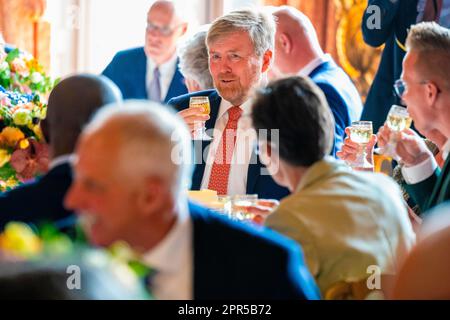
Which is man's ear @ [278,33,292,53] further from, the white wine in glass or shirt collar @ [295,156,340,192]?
shirt collar @ [295,156,340,192]

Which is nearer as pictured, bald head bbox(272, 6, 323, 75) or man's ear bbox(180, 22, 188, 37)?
bald head bbox(272, 6, 323, 75)

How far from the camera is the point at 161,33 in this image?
6309 millimetres

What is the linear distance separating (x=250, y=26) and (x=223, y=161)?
0.60 metres

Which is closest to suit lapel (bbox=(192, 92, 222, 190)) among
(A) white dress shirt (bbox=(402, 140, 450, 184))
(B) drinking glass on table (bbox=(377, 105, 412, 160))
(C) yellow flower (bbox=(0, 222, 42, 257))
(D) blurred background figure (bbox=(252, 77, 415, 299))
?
(B) drinking glass on table (bbox=(377, 105, 412, 160))

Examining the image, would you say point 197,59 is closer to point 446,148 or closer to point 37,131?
point 37,131

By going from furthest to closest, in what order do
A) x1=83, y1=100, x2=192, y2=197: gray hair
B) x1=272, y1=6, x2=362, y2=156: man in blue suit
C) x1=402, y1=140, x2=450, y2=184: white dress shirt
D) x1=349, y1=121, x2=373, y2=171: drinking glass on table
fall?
x1=272, y1=6, x2=362, y2=156: man in blue suit, x1=349, y1=121, x2=373, y2=171: drinking glass on table, x1=402, y1=140, x2=450, y2=184: white dress shirt, x1=83, y1=100, x2=192, y2=197: gray hair

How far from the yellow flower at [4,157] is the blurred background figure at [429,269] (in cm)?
178

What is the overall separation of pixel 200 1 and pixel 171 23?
4.26 ft

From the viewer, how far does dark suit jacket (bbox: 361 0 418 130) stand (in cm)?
542

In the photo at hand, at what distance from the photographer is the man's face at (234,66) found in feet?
13.8

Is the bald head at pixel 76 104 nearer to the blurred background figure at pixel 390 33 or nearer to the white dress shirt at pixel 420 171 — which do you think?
the white dress shirt at pixel 420 171

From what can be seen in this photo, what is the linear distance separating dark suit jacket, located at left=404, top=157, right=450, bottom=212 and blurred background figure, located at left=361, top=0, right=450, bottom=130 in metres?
2.08

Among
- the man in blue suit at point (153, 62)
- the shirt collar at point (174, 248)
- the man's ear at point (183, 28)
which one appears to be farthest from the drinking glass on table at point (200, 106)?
the man's ear at point (183, 28)
